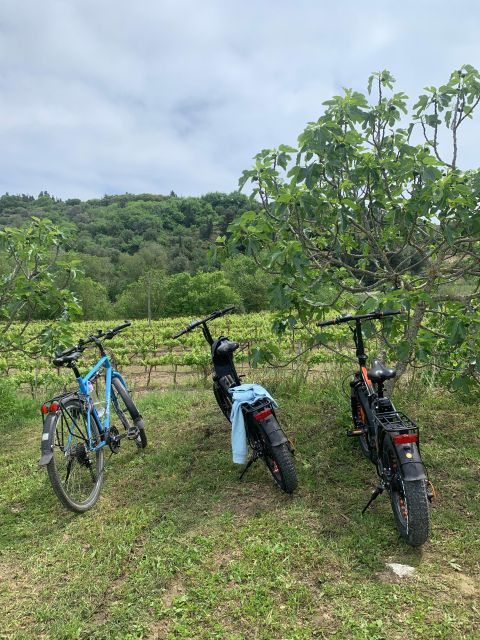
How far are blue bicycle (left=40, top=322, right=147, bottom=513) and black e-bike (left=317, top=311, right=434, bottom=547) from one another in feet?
6.63

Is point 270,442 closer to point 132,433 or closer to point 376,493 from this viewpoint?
point 376,493

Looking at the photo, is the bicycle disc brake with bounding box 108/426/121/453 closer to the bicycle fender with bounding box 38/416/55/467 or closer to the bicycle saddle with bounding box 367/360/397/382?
the bicycle fender with bounding box 38/416/55/467

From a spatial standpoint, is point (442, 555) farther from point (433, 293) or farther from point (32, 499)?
point (32, 499)

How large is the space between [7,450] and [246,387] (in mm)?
2988

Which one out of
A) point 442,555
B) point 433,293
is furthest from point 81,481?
point 433,293

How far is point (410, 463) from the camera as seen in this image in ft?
8.13

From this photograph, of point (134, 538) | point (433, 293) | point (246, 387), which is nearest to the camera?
point (134, 538)

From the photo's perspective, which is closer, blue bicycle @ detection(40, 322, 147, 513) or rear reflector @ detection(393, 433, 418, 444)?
rear reflector @ detection(393, 433, 418, 444)

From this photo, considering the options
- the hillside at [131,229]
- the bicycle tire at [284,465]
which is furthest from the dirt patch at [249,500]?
the hillside at [131,229]

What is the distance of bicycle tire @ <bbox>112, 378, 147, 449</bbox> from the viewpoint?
13.8 ft

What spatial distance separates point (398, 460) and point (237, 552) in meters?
1.08

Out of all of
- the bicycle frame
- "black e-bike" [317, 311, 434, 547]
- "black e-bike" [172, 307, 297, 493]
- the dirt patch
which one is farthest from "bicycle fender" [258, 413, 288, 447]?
the bicycle frame

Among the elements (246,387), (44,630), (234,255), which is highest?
(234,255)

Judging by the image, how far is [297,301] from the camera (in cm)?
400
